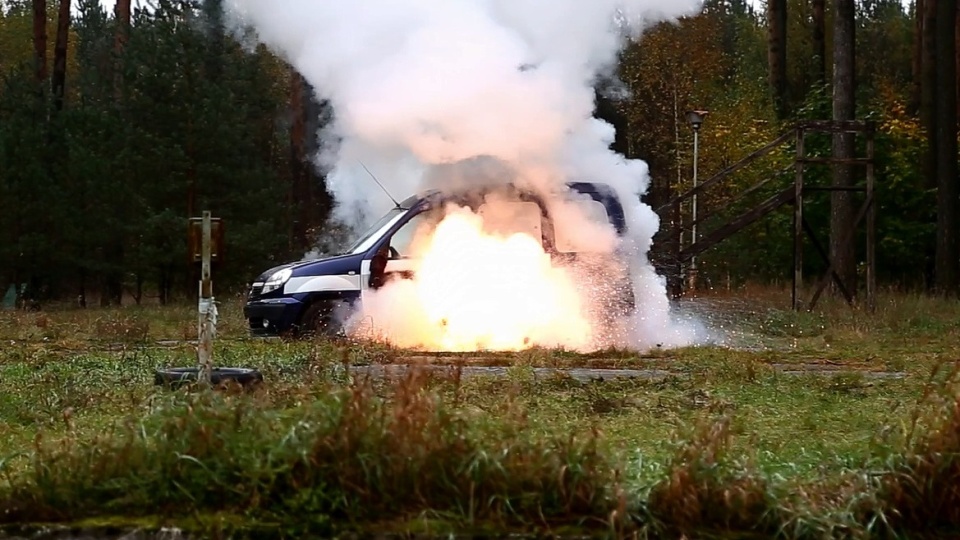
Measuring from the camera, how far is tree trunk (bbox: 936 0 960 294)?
27.3 m

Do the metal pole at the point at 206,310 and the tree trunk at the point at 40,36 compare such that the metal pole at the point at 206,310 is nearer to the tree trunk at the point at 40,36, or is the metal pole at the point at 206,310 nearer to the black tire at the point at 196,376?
the black tire at the point at 196,376

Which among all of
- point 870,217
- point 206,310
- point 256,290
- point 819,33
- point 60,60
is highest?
point 819,33

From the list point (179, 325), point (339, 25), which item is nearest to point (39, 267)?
point (179, 325)

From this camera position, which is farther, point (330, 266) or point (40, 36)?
point (40, 36)

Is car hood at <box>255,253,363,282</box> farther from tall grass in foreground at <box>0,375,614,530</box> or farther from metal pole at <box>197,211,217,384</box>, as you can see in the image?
tall grass in foreground at <box>0,375,614,530</box>

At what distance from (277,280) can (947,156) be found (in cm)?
1755

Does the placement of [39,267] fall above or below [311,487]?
above

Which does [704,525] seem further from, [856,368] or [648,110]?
[648,110]

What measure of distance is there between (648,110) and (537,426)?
44.1 meters

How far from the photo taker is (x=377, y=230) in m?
15.1

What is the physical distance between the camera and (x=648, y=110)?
49688mm

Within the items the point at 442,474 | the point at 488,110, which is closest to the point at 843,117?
the point at 488,110

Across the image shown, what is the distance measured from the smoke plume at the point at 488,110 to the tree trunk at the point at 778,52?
76.6 ft

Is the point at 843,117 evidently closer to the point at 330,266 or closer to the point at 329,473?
the point at 330,266
